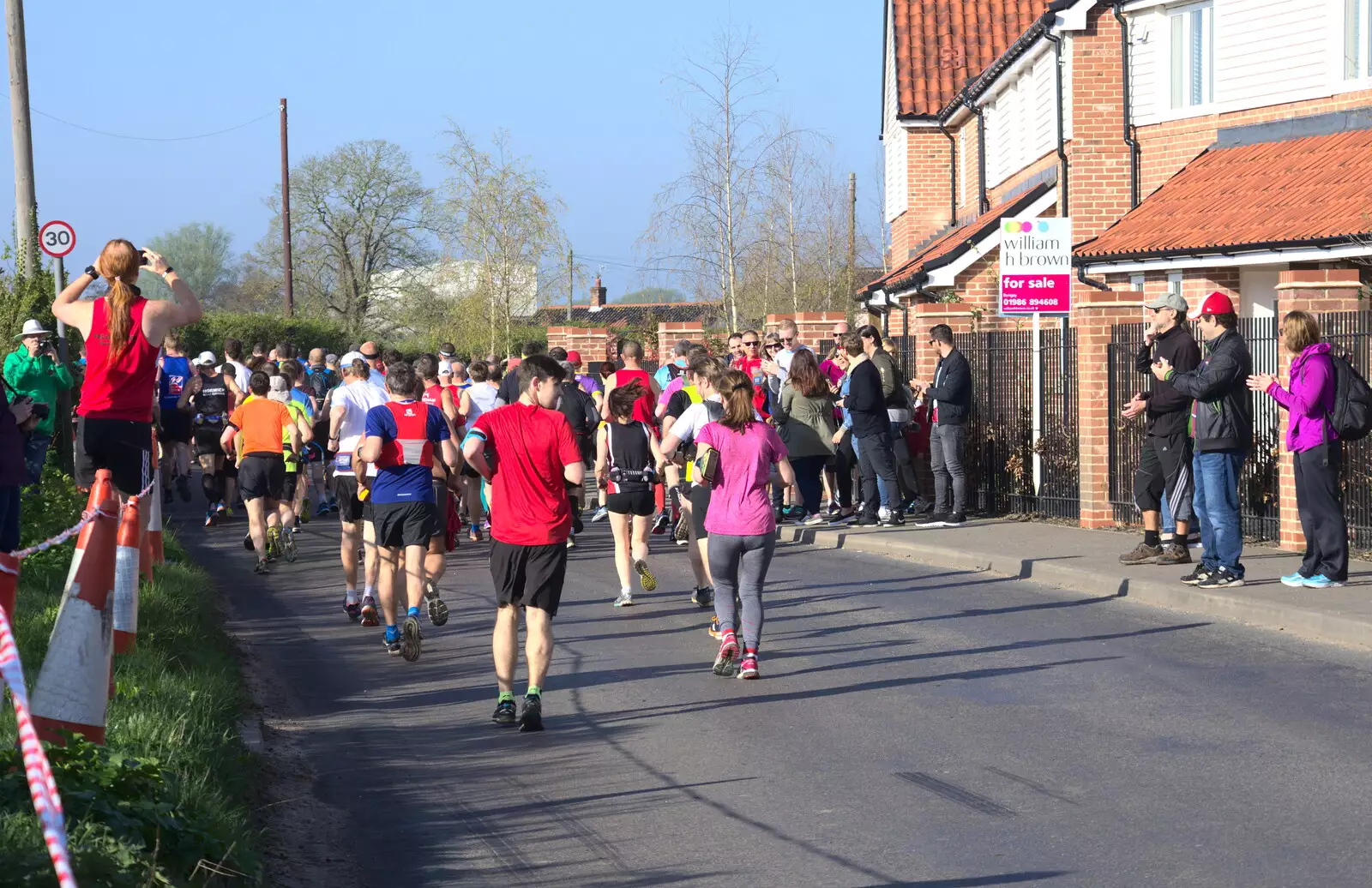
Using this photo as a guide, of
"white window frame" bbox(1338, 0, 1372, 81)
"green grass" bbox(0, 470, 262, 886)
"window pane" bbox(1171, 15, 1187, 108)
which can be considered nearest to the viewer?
"green grass" bbox(0, 470, 262, 886)

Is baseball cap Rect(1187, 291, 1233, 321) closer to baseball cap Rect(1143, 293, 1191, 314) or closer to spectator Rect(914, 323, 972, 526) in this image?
baseball cap Rect(1143, 293, 1191, 314)

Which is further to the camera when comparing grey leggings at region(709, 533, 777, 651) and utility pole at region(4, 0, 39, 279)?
utility pole at region(4, 0, 39, 279)

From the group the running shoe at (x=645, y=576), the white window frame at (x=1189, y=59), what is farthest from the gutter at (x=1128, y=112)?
the running shoe at (x=645, y=576)

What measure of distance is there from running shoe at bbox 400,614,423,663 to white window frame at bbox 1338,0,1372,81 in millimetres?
14661

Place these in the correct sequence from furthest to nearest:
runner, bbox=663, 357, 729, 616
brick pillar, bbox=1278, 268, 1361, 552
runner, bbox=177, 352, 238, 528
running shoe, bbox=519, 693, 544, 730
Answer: runner, bbox=177, 352, 238, 528, brick pillar, bbox=1278, 268, 1361, 552, runner, bbox=663, 357, 729, 616, running shoe, bbox=519, 693, 544, 730

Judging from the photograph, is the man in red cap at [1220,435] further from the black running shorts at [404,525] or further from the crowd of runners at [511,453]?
the black running shorts at [404,525]

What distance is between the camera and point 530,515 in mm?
8617

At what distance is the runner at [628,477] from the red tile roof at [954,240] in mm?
12388

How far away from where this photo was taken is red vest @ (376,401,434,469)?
1075 centimetres

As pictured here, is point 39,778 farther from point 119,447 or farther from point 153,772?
point 119,447

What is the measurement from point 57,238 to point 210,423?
107 inches

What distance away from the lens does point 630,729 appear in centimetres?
832

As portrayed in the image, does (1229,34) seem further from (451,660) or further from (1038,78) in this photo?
(451,660)

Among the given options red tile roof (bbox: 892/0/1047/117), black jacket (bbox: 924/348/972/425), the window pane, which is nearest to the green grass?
black jacket (bbox: 924/348/972/425)
